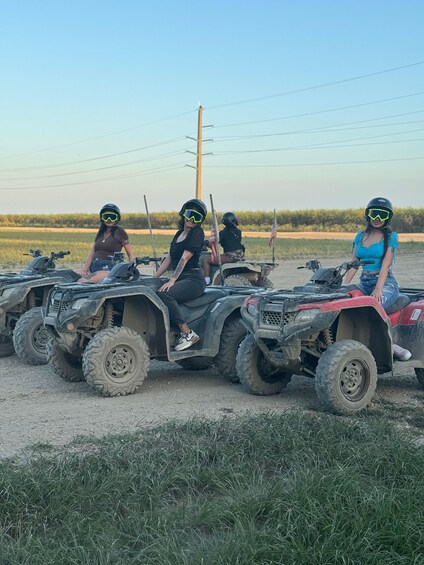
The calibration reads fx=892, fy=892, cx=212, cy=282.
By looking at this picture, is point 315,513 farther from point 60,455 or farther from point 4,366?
point 4,366

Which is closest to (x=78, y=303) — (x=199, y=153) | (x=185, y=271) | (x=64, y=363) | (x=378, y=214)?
(x=64, y=363)

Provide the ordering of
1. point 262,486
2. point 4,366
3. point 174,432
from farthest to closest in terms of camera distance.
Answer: point 4,366 → point 174,432 → point 262,486

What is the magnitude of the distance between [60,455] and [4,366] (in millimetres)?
5257

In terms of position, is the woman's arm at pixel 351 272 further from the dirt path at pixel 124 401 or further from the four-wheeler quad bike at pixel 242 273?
the four-wheeler quad bike at pixel 242 273

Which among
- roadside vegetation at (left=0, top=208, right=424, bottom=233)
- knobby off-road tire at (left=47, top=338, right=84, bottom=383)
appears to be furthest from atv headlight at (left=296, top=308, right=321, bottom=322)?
roadside vegetation at (left=0, top=208, right=424, bottom=233)

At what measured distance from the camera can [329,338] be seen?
27.8ft

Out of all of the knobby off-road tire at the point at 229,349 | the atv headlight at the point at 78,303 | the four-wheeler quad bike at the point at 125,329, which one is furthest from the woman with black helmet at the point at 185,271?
the atv headlight at the point at 78,303

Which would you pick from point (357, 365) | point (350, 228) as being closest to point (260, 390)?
point (357, 365)

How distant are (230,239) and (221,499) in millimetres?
11247

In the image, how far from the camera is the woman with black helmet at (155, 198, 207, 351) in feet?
30.7

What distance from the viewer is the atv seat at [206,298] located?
9.77 meters

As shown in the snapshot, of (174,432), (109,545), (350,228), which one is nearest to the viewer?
(109,545)

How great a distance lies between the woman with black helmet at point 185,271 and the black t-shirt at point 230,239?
6.56 meters

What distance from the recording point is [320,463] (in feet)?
19.4
